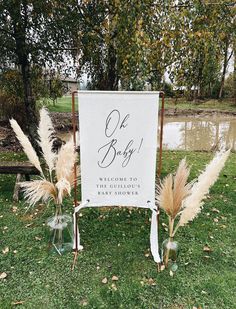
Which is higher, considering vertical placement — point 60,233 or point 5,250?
point 60,233

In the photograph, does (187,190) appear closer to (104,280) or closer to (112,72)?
(104,280)

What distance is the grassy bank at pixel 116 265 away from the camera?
2346 millimetres

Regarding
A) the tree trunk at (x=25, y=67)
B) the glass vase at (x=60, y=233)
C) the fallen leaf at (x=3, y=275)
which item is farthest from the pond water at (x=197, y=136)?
the fallen leaf at (x=3, y=275)

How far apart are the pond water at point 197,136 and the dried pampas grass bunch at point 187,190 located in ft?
19.8

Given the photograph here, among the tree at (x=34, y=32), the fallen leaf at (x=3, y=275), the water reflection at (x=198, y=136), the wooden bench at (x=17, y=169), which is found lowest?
the water reflection at (x=198, y=136)

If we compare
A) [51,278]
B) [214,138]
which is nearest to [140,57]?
[51,278]

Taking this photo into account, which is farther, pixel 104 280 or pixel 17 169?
pixel 17 169

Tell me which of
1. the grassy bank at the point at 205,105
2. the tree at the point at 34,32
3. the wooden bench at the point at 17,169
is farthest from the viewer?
the grassy bank at the point at 205,105

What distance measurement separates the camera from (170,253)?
2758 mm

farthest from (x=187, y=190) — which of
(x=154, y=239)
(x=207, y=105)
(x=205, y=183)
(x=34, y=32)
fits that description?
(x=207, y=105)

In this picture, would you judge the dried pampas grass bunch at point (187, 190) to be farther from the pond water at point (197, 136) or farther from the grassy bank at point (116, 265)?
the pond water at point (197, 136)

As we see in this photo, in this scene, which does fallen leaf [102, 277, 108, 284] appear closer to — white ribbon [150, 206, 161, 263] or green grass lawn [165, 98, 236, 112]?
white ribbon [150, 206, 161, 263]

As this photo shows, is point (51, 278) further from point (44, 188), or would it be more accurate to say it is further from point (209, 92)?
point (209, 92)

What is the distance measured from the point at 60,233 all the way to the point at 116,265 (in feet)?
2.04
